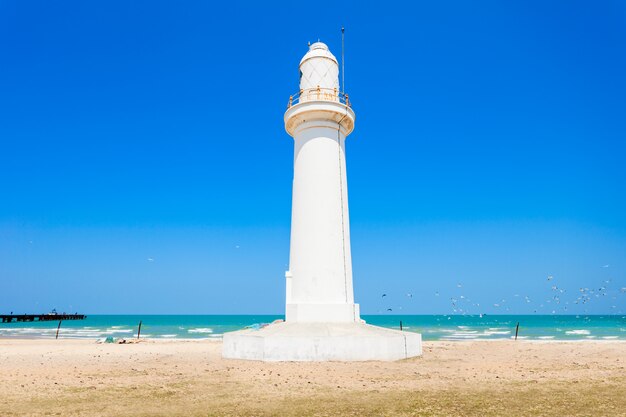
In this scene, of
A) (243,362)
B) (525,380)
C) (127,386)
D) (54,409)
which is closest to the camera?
(54,409)

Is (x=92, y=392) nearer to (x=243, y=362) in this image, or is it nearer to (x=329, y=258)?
(x=243, y=362)

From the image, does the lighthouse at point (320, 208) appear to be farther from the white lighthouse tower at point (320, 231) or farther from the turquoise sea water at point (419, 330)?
the turquoise sea water at point (419, 330)

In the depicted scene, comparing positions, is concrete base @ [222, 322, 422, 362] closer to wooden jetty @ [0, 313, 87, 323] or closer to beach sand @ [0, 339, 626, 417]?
beach sand @ [0, 339, 626, 417]

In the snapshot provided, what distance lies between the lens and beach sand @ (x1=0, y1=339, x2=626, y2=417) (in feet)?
23.7

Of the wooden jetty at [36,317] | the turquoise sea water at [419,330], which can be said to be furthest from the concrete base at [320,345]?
the wooden jetty at [36,317]

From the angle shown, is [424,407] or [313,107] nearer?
[424,407]

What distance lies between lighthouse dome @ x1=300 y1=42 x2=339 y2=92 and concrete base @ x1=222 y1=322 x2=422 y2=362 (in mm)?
8100

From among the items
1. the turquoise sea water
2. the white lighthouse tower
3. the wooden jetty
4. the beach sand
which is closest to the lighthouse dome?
the white lighthouse tower

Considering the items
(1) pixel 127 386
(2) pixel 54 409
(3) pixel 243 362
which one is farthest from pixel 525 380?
(2) pixel 54 409

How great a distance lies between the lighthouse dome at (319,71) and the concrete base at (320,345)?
8100 mm

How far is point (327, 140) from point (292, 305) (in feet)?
18.0

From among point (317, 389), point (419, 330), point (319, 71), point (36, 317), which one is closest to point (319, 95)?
point (319, 71)

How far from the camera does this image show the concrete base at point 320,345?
1241 cm

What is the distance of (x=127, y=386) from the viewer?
934 cm
